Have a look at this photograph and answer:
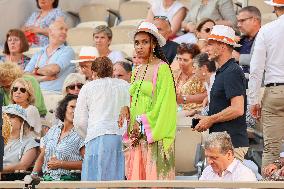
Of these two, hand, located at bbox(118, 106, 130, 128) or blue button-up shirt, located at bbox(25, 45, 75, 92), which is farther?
blue button-up shirt, located at bbox(25, 45, 75, 92)

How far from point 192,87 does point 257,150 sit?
1.20 m

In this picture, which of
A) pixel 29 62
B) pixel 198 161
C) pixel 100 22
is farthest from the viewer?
pixel 100 22

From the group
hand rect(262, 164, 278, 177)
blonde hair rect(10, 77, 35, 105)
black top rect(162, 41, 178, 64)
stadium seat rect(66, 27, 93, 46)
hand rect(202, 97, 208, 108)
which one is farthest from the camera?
stadium seat rect(66, 27, 93, 46)

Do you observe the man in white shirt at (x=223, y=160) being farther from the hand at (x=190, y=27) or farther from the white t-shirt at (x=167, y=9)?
the white t-shirt at (x=167, y=9)

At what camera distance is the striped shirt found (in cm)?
1110

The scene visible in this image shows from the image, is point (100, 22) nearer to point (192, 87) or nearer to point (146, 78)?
point (192, 87)

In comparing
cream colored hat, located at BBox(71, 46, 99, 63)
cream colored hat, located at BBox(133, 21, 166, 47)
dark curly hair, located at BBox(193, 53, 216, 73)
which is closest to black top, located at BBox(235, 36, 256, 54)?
dark curly hair, located at BBox(193, 53, 216, 73)

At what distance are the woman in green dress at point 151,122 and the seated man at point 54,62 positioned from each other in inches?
159

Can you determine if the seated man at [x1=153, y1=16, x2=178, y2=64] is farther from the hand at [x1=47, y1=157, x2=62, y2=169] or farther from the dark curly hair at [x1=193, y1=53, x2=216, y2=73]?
the hand at [x1=47, y1=157, x2=62, y2=169]

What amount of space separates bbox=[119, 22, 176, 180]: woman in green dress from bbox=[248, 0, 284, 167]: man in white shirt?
104 cm

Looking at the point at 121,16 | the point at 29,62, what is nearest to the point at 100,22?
the point at 121,16

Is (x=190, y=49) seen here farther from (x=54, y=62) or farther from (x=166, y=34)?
(x=54, y=62)

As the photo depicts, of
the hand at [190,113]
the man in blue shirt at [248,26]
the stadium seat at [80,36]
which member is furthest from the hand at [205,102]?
the stadium seat at [80,36]

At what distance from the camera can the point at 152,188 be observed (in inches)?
308
